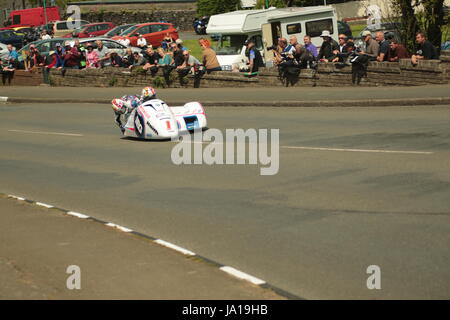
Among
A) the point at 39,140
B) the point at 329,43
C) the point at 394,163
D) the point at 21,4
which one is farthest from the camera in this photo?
the point at 21,4

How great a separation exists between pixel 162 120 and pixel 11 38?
42.4 m

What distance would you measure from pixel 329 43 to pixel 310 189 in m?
14.4

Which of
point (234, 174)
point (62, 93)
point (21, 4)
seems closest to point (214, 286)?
point (234, 174)

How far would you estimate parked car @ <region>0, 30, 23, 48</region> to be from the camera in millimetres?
57156

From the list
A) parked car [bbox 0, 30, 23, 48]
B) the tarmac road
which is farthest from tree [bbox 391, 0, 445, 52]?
parked car [bbox 0, 30, 23, 48]

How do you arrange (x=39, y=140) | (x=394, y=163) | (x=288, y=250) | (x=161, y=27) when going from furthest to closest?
(x=161, y=27)
(x=39, y=140)
(x=394, y=163)
(x=288, y=250)

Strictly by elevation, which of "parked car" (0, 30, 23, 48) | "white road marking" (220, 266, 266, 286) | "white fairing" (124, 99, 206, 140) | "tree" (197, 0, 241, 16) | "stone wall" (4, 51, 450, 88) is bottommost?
"white road marking" (220, 266, 266, 286)

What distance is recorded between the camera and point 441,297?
6840 mm

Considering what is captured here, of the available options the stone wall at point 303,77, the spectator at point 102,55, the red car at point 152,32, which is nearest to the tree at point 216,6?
the red car at point 152,32

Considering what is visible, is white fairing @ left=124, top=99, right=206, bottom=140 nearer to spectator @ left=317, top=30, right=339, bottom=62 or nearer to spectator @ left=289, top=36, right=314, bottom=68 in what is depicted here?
spectator @ left=289, top=36, right=314, bottom=68

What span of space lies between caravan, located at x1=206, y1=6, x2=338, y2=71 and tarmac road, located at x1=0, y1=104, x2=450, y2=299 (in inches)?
403

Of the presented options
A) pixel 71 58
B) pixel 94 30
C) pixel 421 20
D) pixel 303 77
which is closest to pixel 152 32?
pixel 94 30

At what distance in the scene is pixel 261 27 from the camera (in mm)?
30328
